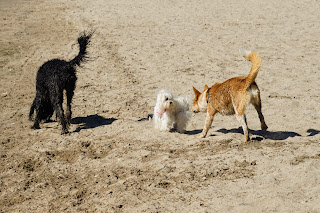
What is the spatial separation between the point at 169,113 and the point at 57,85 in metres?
2.14

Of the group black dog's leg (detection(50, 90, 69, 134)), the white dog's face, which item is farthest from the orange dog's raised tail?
black dog's leg (detection(50, 90, 69, 134))

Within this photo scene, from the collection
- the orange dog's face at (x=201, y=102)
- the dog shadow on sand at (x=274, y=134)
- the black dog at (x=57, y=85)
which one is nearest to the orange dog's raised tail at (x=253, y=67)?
the dog shadow on sand at (x=274, y=134)

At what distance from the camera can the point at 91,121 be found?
7.91m

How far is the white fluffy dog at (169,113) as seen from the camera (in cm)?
704

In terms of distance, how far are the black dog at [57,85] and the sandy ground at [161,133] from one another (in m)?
0.36

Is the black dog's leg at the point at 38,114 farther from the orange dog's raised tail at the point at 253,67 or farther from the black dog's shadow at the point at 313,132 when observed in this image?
the black dog's shadow at the point at 313,132

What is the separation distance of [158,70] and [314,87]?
3.93m

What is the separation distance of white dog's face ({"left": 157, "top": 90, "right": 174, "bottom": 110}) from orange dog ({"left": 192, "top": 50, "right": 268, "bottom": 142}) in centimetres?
56

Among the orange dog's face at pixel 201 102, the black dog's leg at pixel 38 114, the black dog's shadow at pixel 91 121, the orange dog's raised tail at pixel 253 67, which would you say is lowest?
the black dog's shadow at pixel 91 121

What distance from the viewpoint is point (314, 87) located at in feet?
28.5

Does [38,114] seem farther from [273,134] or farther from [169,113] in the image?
[273,134]

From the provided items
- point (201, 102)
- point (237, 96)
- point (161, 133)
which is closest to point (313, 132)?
point (237, 96)

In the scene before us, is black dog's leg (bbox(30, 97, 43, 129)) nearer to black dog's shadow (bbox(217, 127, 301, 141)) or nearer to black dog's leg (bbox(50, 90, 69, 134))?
black dog's leg (bbox(50, 90, 69, 134))

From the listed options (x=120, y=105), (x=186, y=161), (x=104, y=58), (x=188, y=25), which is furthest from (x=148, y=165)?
(x=188, y=25)
